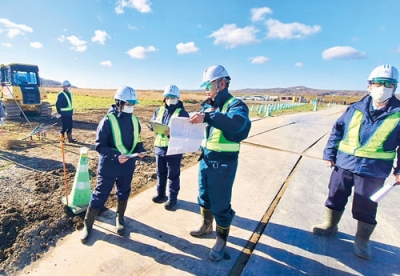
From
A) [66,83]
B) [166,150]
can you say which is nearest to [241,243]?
[166,150]

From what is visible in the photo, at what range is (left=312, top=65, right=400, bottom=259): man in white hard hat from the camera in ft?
9.00

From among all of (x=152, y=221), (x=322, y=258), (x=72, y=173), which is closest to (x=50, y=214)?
(x=152, y=221)

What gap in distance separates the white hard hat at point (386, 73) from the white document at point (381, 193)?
121 centimetres

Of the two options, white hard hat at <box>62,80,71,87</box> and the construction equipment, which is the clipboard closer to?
white hard hat at <box>62,80,71,87</box>

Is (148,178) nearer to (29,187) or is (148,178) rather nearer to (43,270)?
(29,187)

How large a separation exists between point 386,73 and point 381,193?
1.36 metres

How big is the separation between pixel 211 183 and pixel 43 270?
2.02 m

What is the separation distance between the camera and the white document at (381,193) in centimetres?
256

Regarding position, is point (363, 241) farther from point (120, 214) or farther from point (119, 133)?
point (119, 133)

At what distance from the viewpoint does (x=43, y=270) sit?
2562 mm

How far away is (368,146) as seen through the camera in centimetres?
280

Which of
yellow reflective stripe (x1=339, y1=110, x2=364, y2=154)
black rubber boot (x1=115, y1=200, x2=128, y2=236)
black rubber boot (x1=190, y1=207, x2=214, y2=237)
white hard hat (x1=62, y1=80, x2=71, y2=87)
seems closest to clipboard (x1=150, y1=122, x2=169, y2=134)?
black rubber boot (x1=115, y1=200, x2=128, y2=236)

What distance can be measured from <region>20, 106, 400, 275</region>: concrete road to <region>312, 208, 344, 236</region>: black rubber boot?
4.2 inches

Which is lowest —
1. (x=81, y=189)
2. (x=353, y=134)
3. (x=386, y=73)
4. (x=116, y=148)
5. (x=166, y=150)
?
(x=81, y=189)
